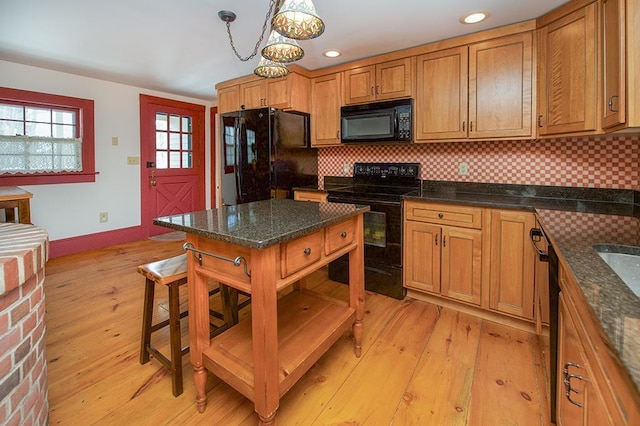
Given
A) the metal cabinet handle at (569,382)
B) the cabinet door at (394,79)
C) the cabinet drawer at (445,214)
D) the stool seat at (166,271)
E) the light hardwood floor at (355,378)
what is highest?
the cabinet door at (394,79)

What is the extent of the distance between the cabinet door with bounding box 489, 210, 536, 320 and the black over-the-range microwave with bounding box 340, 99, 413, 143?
41.1 inches

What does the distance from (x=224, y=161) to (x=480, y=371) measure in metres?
3.10

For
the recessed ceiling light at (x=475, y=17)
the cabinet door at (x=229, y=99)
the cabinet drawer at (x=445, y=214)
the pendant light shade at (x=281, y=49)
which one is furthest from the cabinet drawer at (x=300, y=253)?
the cabinet door at (x=229, y=99)

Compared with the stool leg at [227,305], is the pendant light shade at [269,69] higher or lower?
higher

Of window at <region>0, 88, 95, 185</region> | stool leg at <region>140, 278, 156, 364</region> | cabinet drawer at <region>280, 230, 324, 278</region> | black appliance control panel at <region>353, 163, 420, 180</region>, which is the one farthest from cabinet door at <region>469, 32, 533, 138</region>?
window at <region>0, 88, 95, 185</region>

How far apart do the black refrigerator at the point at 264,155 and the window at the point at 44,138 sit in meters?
1.79

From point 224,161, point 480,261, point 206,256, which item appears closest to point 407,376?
point 480,261

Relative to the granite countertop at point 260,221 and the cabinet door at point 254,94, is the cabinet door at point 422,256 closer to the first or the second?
the granite countertop at point 260,221

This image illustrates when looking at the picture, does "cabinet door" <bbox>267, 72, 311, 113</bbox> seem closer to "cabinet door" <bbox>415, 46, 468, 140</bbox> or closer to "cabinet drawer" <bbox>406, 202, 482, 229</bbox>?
"cabinet door" <bbox>415, 46, 468, 140</bbox>

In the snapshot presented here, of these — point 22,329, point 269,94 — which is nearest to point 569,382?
point 22,329

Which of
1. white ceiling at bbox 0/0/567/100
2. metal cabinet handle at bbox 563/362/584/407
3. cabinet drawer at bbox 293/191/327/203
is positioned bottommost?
metal cabinet handle at bbox 563/362/584/407

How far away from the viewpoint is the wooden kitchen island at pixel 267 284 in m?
1.17

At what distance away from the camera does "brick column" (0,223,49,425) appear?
0.91 metres

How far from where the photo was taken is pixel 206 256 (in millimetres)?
1342
